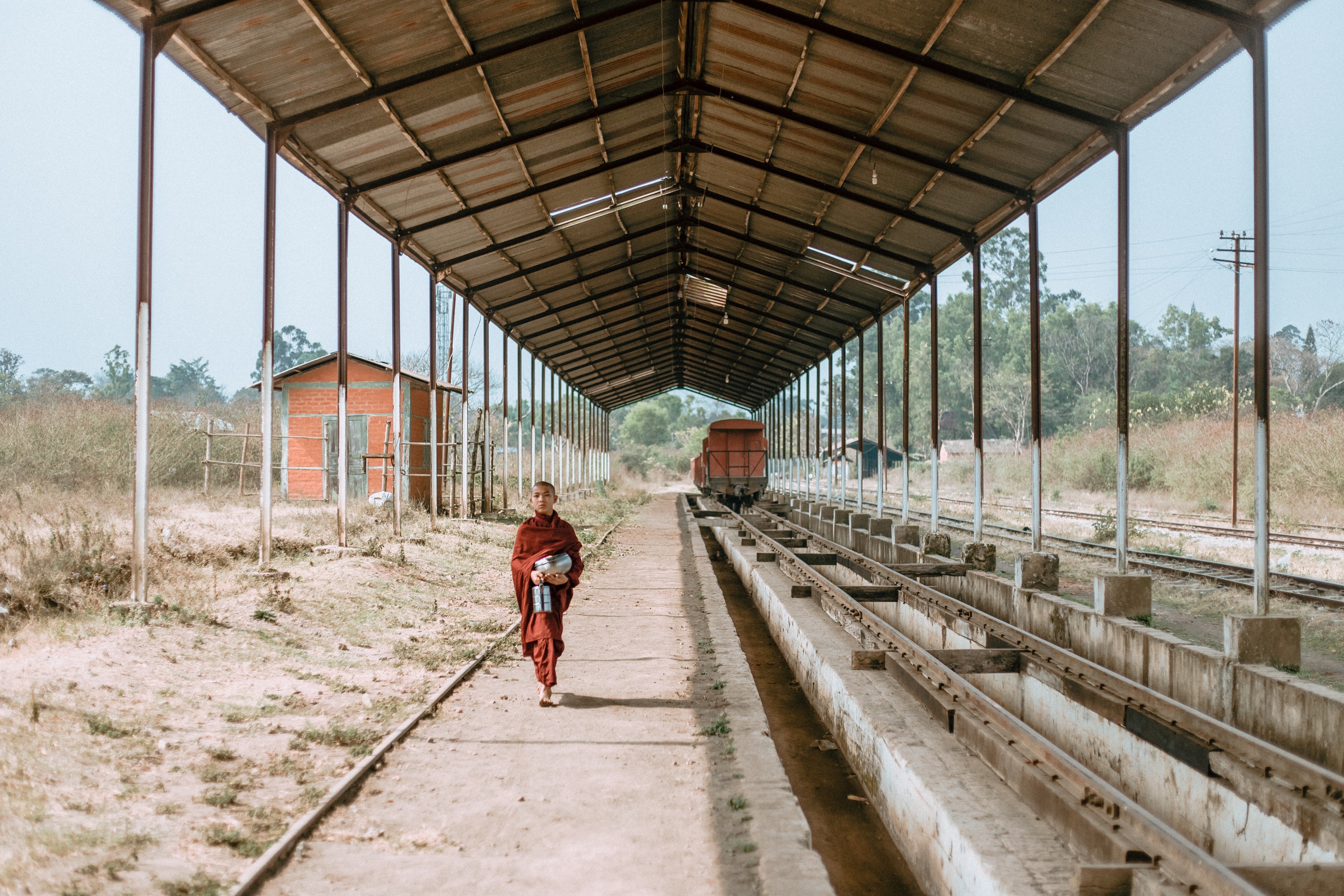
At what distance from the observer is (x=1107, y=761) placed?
679 centimetres

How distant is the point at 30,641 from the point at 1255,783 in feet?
25.8

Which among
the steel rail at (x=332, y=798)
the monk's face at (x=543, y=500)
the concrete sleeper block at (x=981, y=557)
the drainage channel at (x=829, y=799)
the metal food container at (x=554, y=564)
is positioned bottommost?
the drainage channel at (x=829, y=799)

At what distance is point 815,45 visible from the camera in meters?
10.5

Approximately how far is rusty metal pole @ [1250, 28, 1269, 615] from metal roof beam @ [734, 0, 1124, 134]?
8.04 ft

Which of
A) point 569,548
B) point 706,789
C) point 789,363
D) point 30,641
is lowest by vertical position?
point 706,789

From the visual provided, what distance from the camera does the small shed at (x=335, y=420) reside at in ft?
79.0

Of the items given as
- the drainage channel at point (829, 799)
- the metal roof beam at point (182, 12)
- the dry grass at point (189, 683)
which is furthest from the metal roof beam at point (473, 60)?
the drainage channel at point (829, 799)

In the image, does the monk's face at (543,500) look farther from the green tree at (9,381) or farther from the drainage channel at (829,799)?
the green tree at (9,381)

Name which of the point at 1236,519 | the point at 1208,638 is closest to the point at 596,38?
the point at 1208,638

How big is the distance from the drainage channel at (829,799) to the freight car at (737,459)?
24397mm

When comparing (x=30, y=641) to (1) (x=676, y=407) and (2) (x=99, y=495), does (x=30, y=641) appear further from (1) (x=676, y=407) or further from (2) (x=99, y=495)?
(1) (x=676, y=407)

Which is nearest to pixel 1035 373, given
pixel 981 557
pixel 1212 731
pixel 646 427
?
pixel 981 557

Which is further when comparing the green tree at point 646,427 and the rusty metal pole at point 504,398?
the green tree at point 646,427

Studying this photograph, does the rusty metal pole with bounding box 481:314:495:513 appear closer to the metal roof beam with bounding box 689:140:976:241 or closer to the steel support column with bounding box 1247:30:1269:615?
the metal roof beam with bounding box 689:140:976:241
